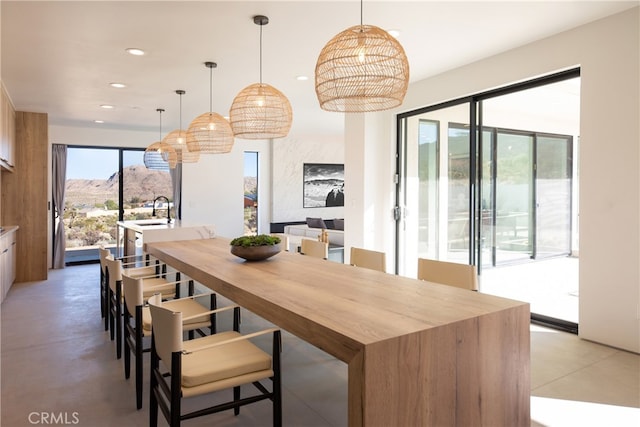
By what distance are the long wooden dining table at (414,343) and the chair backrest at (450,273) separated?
0.29 meters

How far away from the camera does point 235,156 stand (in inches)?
367

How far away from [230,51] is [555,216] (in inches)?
137

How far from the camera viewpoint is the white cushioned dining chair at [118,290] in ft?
10.3

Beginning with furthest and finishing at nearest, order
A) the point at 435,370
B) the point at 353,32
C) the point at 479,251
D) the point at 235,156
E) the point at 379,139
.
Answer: the point at 235,156
the point at 379,139
the point at 479,251
the point at 353,32
the point at 435,370

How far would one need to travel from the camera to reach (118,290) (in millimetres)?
3129

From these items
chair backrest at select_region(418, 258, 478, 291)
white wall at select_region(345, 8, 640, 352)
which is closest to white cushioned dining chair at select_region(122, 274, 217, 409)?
chair backrest at select_region(418, 258, 478, 291)

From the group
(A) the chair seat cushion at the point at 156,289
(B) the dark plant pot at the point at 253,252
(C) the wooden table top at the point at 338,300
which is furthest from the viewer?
(A) the chair seat cushion at the point at 156,289

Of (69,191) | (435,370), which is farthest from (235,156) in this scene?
(435,370)

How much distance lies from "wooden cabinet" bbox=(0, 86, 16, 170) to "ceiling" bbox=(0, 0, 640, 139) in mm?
193

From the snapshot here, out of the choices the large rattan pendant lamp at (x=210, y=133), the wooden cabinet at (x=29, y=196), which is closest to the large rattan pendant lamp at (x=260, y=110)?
the large rattan pendant lamp at (x=210, y=133)

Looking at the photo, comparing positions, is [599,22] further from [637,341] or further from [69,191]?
[69,191]

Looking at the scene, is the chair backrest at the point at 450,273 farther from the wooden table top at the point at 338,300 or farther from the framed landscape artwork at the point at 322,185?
the framed landscape artwork at the point at 322,185

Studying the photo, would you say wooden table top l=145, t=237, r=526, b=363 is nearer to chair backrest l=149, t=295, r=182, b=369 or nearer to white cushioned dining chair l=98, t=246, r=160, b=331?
chair backrest l=149, t=295, r=182, b=369

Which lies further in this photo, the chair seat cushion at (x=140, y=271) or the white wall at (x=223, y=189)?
the white wall at (x=223, y=189)
